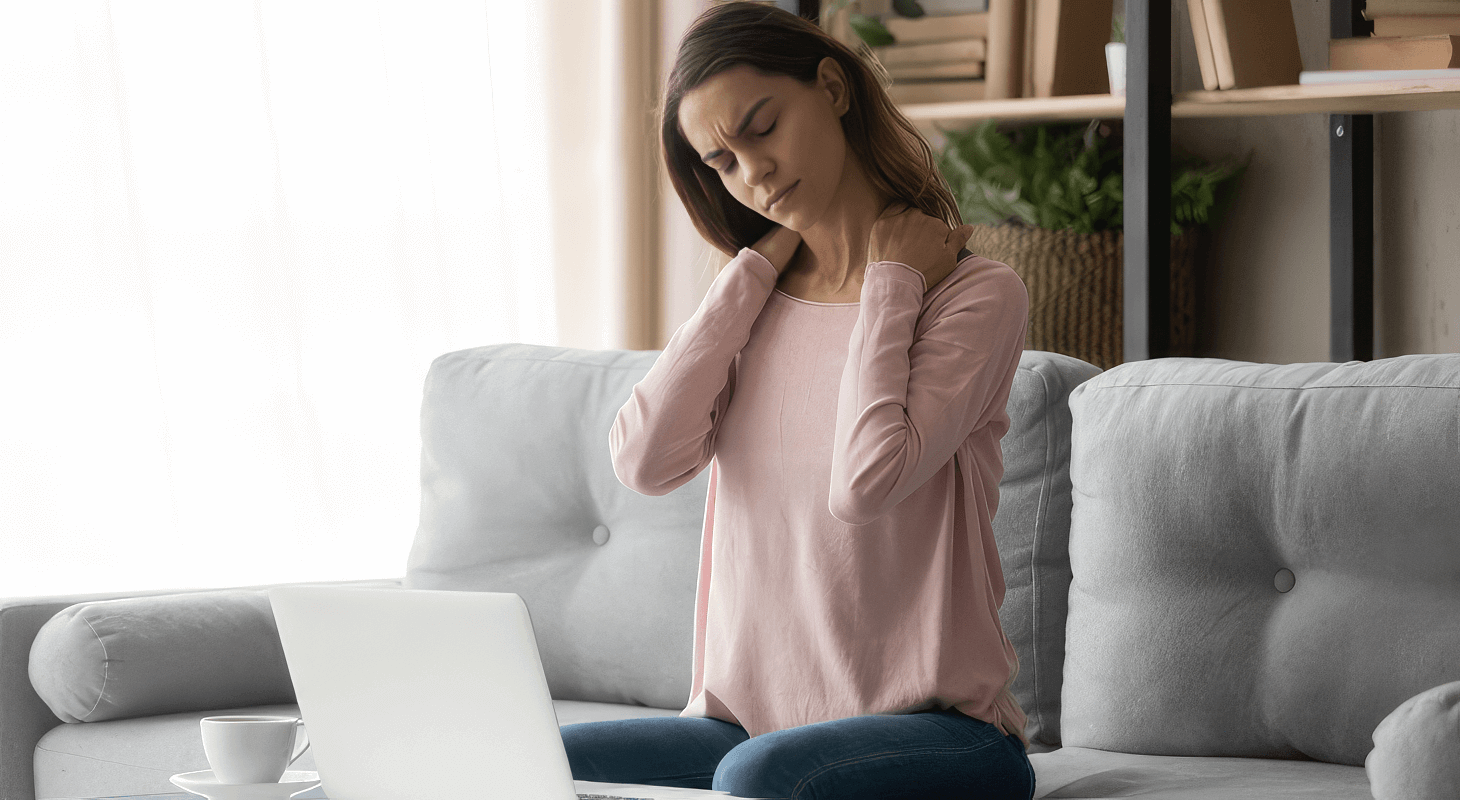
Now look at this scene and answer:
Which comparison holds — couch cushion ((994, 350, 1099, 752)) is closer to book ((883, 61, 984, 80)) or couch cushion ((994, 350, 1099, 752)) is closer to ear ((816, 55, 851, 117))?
ear ((816, 55, 851, 117))

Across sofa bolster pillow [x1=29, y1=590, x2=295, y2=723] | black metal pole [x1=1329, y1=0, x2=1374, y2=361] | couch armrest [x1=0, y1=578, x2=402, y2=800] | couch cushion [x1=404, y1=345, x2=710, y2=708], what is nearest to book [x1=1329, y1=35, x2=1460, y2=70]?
black metal pole [x1=1329, y1=0, x2=1374, y2=361]

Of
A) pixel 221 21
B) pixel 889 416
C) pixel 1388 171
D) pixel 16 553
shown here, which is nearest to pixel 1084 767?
pixel 889 416

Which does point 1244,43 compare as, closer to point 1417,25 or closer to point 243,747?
point 1417,25

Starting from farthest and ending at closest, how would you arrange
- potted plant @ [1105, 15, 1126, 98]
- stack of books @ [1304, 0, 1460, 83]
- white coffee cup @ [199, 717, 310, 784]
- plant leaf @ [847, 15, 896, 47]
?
plant leaf @ [847, 15, 896, 47], potted plant @ [1105, 15, 1126, 98], stack of books @ [1304, 0, 1460, 83], white coffee cup @ [199, 717, 310, 784]

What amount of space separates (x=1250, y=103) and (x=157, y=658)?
166cm

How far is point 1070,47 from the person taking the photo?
2.24 metres

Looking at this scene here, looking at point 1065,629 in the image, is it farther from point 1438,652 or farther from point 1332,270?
point 1332,270

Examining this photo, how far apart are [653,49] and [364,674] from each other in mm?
2123

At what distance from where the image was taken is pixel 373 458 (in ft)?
8.38

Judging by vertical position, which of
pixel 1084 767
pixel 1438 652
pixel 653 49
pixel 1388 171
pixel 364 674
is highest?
pixel 653 49

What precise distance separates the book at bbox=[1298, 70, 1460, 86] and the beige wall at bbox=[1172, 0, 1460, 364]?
424mm

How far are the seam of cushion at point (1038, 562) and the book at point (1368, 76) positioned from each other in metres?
0.68

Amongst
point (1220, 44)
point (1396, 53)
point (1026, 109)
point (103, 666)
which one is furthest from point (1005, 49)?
point (103, 666)

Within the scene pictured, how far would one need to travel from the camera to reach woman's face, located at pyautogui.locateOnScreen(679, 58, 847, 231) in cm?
136
